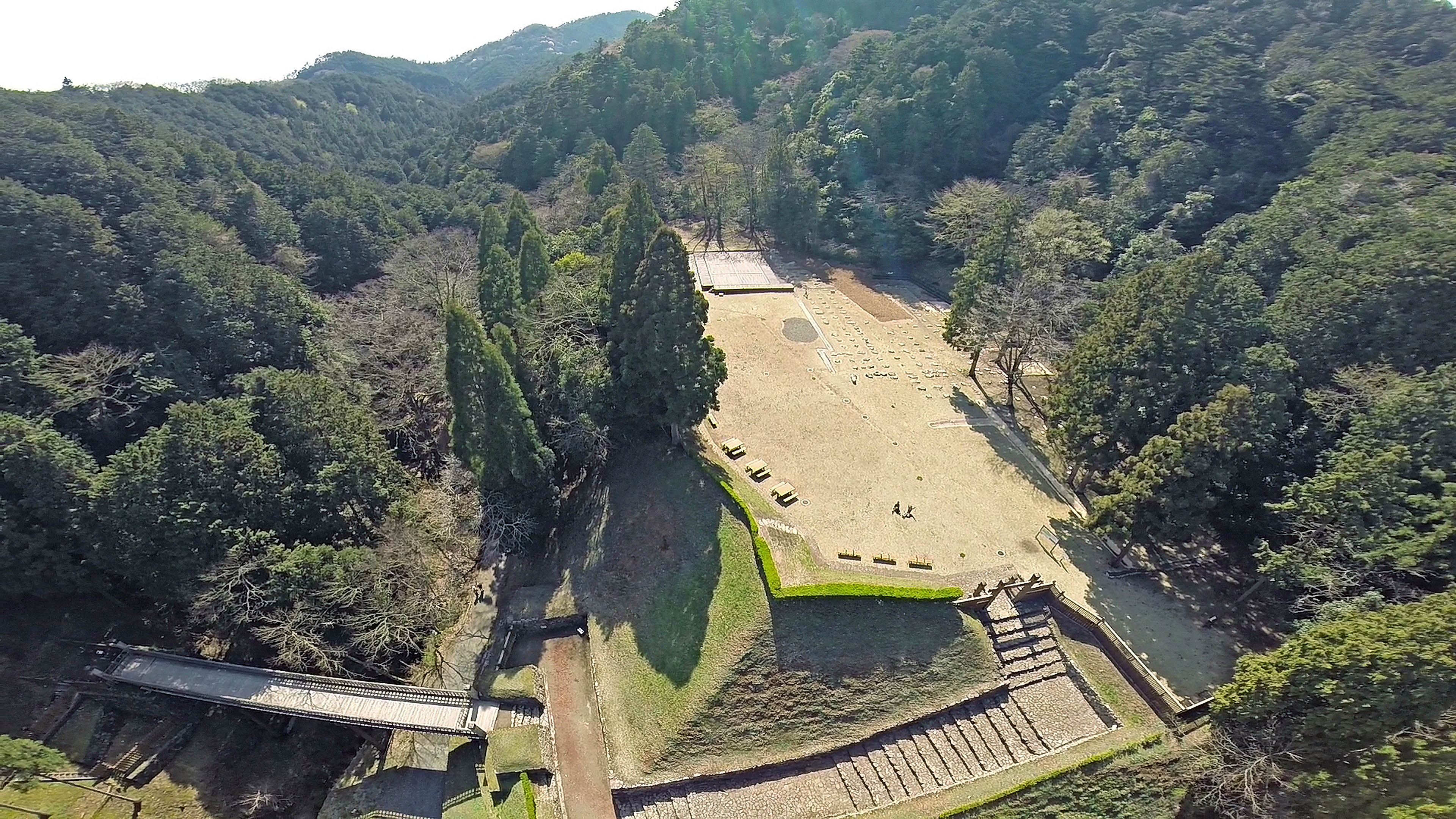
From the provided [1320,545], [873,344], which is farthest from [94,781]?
[1320,545]

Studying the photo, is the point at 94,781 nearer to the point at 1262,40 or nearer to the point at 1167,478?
the point at 1167,478

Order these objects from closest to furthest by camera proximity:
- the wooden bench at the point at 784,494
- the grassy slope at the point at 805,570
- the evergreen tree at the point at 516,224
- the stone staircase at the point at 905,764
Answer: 1. the stone staircase at the point at 905,764
2. the grassy slope at the point at 805,570
3. the wooden bench at the point at 784,494
4. the evergreen tree at the point at 516,224

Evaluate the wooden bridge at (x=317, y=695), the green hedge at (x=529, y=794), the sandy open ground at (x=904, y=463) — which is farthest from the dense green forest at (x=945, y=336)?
the green hedge at (x=529, y=794)

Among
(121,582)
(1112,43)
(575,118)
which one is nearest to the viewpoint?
(121,582)

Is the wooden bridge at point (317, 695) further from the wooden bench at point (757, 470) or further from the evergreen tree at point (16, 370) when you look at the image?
the wooden bench at point (757, 470)

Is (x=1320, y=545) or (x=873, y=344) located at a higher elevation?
(x=1320, y=545)

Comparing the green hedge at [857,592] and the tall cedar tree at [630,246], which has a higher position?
the tall cedar tree at [630,246]
